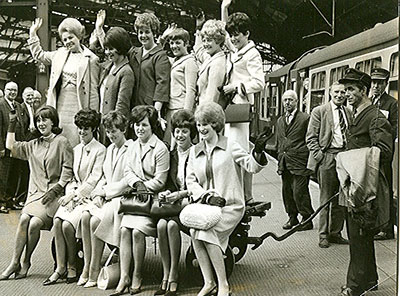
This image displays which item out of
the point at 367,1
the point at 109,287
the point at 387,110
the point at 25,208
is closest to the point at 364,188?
the point at 387,110

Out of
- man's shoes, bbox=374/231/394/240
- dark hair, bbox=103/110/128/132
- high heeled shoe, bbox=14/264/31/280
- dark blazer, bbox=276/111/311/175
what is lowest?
high heeled shoe, bbox=14/264/31/280

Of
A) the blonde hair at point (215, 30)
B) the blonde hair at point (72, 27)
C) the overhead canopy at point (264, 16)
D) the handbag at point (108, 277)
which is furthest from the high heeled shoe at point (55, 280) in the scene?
the blonde hair at point (215, 30)

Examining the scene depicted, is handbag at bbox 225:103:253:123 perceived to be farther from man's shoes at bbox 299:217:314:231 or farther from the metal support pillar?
the metal support pillar

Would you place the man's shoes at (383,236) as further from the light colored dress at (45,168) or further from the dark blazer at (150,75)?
the light colored dress at (45,168)

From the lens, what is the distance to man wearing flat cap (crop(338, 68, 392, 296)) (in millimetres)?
2955

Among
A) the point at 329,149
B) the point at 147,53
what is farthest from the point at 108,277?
the point at 329,149

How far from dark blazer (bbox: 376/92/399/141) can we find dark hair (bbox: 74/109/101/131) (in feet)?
4.87

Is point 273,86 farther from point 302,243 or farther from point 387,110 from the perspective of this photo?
point 302,243

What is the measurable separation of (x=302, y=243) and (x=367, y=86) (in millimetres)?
863

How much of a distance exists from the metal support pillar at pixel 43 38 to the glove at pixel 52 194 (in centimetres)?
52

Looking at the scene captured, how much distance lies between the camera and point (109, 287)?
3363 mm

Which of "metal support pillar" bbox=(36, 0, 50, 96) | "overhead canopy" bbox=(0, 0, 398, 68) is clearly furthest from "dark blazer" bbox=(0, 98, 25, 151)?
"overhead canopy" bbox=(0, 0, 398, 68)

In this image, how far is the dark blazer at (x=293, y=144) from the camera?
323 centimetres

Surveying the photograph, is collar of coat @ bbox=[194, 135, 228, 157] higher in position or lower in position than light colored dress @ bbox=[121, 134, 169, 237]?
higher
